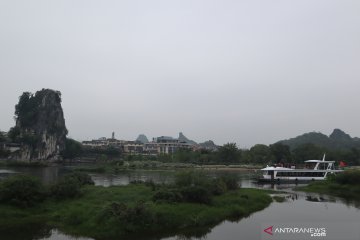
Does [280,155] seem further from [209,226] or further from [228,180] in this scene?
[209,226]

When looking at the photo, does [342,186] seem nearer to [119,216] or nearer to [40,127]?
[119,216]

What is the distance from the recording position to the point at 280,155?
356 feet

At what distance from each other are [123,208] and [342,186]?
33.5m

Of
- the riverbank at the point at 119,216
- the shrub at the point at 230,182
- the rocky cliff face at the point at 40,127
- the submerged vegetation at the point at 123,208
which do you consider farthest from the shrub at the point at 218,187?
the rocky cliff face at the point at 40,127

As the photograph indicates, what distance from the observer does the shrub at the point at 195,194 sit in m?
25.9

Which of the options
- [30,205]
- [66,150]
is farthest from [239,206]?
[66,150]

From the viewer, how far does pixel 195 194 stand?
85.0ft

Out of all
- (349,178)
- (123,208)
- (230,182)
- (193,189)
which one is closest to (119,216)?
(123,208)

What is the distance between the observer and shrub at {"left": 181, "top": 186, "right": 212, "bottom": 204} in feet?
85.0

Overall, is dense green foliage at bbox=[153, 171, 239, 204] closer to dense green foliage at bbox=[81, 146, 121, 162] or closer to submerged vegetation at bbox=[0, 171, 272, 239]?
submerged vegetation at bbox=[0, 171, 272, 239]

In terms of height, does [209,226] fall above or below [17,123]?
below

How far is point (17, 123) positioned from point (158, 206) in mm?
134795

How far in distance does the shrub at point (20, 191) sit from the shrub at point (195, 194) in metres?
11.0

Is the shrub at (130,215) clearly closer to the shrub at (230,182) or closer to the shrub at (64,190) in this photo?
the shrub at (64,190)
